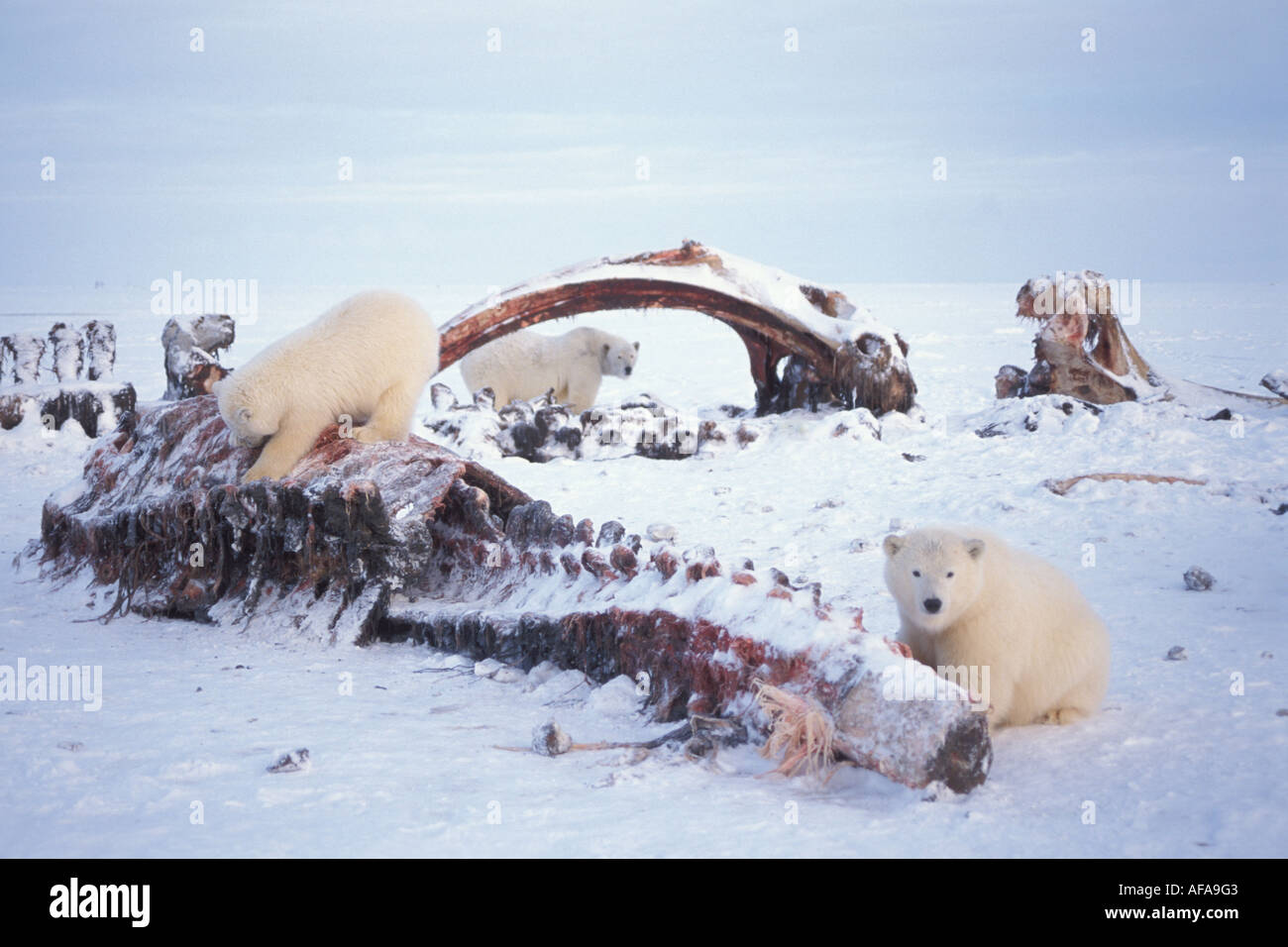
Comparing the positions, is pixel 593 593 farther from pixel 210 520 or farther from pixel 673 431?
pixel 673 431

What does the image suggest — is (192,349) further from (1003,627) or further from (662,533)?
(1003,627)

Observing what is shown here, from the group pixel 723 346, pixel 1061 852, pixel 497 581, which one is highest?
pixel 723 346

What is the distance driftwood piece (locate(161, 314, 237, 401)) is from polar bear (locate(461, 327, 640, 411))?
4.57 m

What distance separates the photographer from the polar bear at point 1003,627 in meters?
3.61

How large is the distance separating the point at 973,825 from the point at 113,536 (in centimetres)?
434

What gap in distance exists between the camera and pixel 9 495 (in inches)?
321

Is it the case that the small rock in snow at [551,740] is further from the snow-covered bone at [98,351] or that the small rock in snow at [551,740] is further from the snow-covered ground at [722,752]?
the snow-covered bone at [98,351]

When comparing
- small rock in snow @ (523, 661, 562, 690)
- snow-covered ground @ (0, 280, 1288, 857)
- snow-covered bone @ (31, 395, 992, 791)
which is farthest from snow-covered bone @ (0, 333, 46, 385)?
small rock in snow @ (523, 661, 562, 690)

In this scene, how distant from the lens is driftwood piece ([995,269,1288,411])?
10156 mm

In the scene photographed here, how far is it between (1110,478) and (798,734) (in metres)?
4.66

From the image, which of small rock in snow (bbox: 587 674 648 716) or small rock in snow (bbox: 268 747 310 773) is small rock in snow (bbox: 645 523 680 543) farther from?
small rock in snow (bbox: 268 747 310 773)

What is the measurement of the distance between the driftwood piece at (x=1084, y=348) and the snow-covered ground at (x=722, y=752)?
257 cm

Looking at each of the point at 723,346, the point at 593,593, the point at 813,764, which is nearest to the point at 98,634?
the point at 593,593

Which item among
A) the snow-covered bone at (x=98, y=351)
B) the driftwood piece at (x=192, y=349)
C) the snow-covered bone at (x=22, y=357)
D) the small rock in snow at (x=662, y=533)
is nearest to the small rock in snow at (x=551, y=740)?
the small rock in snow at (x=662, y=533)
